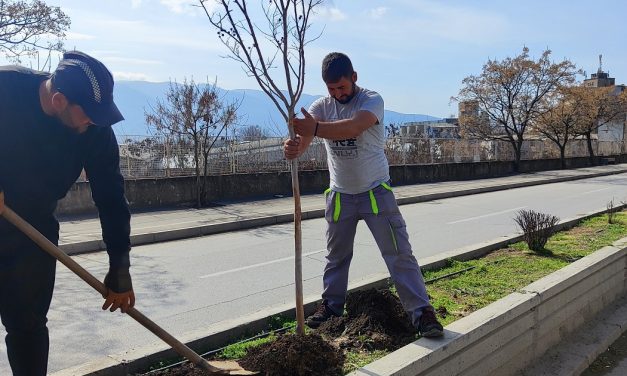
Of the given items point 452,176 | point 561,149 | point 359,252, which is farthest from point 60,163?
point 561,149

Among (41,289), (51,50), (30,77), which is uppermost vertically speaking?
(51,50)

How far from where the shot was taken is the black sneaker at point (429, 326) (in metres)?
3.33

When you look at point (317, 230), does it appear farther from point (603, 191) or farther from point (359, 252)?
point (603, 191)

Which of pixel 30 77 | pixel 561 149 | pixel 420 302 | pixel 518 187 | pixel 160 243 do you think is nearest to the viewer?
pixel 30 77

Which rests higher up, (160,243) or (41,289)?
(41,289)

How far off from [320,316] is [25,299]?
2047mm

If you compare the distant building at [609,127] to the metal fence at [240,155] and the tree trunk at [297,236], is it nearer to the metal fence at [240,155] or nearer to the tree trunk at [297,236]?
the metal fence at [240,155]

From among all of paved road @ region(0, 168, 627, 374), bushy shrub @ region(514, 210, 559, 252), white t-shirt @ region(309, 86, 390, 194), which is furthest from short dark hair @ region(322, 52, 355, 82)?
bushy shrub @ region(514, 210, 559, 252)

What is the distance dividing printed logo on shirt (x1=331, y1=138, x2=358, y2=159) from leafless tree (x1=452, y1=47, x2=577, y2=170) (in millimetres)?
26723

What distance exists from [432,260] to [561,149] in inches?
1189

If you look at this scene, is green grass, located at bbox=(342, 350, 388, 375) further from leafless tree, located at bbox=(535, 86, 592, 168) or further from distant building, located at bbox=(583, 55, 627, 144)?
distant building, located at bbox=(583, 55, 627, 144)

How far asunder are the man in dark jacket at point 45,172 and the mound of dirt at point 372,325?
1.56 meters

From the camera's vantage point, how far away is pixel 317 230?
1090cm

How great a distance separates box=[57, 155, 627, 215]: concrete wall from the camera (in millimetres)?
12966
